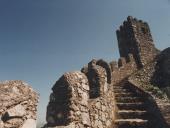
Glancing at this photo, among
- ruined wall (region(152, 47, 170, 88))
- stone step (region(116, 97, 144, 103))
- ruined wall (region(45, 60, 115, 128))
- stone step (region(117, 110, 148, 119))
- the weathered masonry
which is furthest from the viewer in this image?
ruined wall (region(152, 47, 170, 88))

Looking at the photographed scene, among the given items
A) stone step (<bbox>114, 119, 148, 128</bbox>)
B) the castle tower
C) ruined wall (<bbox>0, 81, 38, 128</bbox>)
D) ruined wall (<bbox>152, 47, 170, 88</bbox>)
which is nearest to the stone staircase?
stone step (<bbox>114, 119, 148, 128</bbox>)

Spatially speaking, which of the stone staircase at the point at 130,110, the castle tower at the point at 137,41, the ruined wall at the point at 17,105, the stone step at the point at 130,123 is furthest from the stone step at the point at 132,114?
the castle tower at the point at 137,41

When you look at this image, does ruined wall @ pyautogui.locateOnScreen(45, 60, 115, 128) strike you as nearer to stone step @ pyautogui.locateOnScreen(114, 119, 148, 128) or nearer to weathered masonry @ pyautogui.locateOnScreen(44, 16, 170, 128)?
weathered masonry @ pyautogui.locateOnScreen(44, 16, 170, 128)

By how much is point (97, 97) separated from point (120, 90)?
4.55 metres

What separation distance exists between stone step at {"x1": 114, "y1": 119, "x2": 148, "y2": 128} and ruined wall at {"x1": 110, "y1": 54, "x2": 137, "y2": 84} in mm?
4830

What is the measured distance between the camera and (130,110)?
29.0ft

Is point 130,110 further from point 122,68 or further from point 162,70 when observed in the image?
point 162,70

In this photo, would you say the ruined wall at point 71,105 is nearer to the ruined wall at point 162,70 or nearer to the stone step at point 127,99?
the stone step at point 127,99

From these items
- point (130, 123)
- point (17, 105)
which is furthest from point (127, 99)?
point (17, 105)

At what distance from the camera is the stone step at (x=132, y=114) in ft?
27.6

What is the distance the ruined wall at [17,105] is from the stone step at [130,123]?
16.0ft

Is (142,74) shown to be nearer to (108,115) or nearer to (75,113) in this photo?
(108,115)

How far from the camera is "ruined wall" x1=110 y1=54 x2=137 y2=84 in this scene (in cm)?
1328

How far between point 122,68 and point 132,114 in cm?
588
